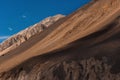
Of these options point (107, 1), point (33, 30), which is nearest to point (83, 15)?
point (107, 1)

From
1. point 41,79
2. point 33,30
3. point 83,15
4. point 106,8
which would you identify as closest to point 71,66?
point 41,79

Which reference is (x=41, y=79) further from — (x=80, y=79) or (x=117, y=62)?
(x=117, y=62)

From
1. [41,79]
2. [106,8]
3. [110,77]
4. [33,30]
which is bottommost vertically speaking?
[110,77]

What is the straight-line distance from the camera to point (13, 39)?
170 metres

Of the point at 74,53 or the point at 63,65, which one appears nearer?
the point at 63,65

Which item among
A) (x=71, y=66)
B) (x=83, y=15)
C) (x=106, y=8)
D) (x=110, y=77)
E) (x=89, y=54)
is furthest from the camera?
(x=83, y=15)

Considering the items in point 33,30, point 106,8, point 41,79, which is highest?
point 33,30

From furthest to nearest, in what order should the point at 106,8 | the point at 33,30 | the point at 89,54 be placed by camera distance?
the point at 33,30 → the point at 106,8 → the point at 89,54

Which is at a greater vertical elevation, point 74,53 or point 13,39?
point 13,39

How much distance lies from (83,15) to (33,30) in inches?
3566

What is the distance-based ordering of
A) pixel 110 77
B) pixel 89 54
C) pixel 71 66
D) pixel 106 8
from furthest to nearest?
pixel 106 8, pixel 89 54, pixel 71 66, pixel 110 77

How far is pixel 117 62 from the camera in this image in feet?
83.6

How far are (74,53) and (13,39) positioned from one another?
470ft

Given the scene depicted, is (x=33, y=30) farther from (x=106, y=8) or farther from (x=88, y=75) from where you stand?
(x=88, y=75)
